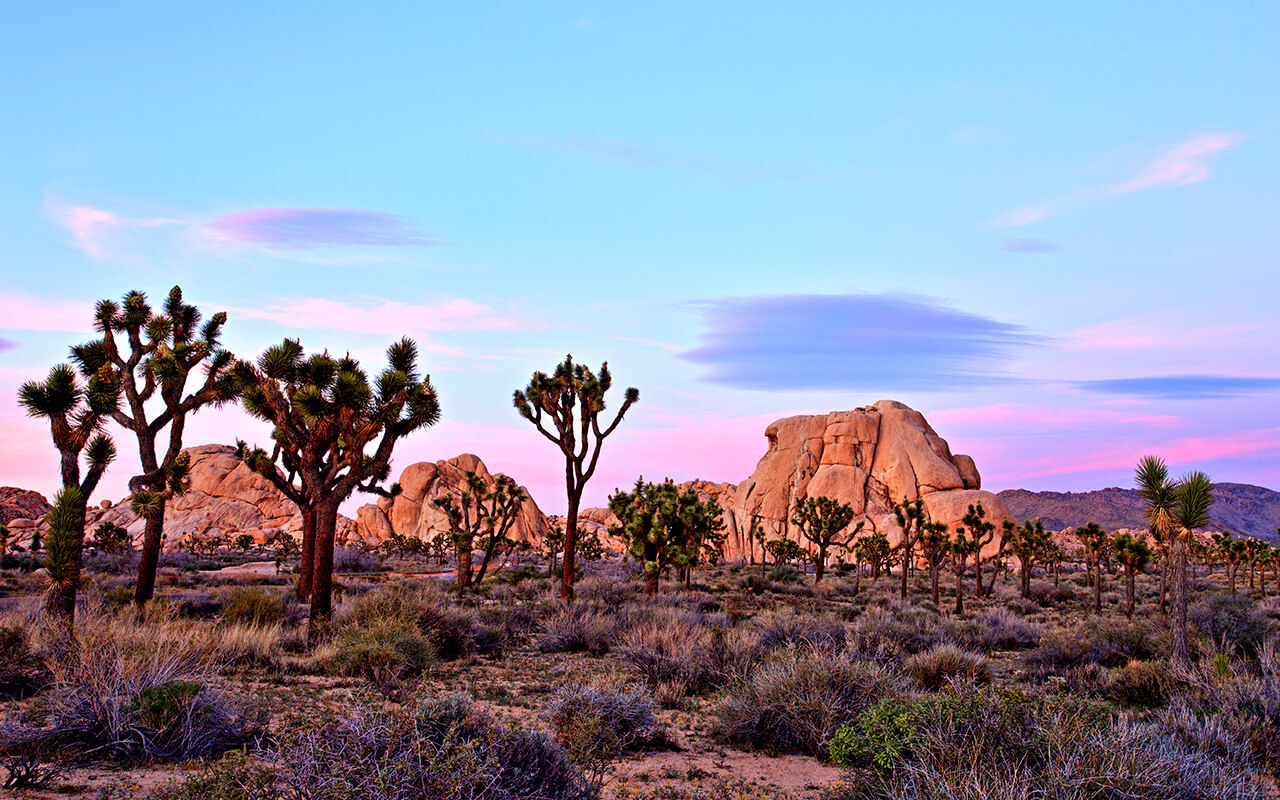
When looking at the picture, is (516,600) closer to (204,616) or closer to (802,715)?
(204,616)

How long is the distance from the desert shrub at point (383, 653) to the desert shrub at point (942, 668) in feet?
23.9

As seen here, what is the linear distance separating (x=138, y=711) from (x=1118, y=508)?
186103mm

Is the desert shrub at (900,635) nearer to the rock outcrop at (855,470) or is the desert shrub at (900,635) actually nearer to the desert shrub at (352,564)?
the desert shrub at (352,564)

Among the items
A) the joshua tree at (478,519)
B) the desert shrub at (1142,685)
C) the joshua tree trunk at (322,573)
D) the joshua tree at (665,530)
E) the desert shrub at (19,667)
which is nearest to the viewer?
the desert shrub at (19,667)

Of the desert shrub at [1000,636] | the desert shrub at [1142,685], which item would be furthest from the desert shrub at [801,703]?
the desert shrub at [1000,636]

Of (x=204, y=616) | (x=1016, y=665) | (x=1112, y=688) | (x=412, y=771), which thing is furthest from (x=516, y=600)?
(x=412, y=771)

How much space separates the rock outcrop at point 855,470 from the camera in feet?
280

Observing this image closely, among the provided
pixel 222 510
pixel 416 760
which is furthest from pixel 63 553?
pixel 222 510

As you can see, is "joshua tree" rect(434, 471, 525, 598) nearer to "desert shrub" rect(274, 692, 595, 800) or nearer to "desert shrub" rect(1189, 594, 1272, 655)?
"desert shrub" rect(1189, 594, 1272, 655)

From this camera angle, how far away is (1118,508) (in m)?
162

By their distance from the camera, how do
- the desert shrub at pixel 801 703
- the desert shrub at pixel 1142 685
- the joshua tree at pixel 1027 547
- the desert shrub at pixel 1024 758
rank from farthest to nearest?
the joshua tree at pixel 1027 547, the desert shrub at pixel 1142 685, the desert shrub at pixel 801 703, the desert shrub at pixel 1024 758

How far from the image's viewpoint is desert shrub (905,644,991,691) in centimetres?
1153

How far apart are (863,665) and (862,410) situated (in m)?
89.0

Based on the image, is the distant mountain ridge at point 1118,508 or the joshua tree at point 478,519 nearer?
the joshua tree at point 478,519
